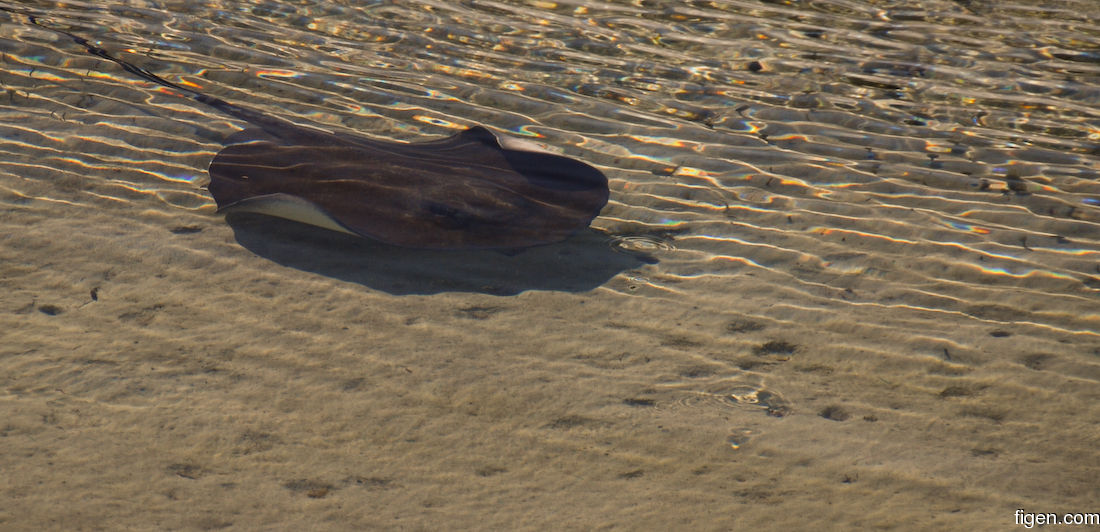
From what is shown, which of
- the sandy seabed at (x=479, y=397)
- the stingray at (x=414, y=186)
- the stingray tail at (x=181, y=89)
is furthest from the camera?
the stingray tail at (x=181, y=89)

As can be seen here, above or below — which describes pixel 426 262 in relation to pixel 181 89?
below

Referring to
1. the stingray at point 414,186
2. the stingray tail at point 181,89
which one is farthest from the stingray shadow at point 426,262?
the stingray tail at point 181,89

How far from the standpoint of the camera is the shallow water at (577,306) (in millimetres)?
2730

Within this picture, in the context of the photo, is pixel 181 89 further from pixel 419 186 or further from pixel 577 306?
pixel 577 306

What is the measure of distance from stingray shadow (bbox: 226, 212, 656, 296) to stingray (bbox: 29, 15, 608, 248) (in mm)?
203

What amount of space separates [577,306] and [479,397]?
76 centimetres

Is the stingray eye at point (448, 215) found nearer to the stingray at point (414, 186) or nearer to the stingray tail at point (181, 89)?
the stingray at point (414, 186)

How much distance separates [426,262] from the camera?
397 centimetres

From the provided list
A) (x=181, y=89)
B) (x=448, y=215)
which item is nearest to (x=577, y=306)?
(x=448, y=215)

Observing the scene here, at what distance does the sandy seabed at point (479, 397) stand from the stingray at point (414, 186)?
0.24m

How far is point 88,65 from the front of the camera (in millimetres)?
5730

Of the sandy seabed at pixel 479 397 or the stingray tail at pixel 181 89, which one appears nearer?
the sandy seabed at pixel 479 397

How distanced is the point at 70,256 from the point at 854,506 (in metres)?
3.28

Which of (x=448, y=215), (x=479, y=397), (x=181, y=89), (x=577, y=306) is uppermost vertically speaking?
(x=181, y=89)
